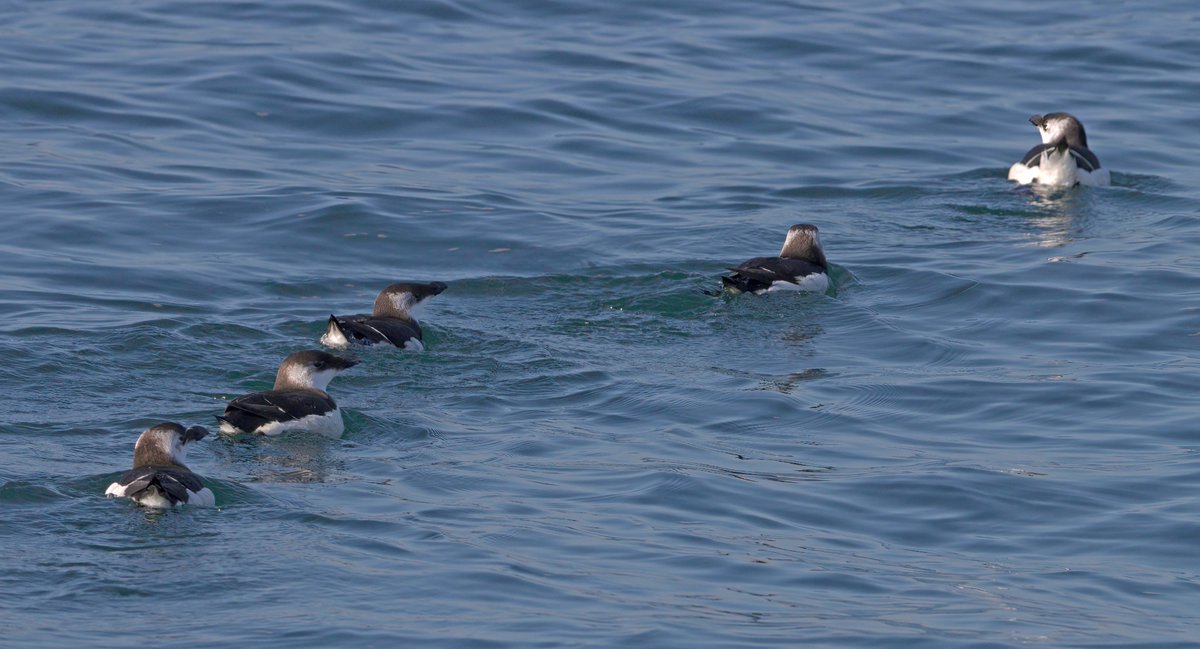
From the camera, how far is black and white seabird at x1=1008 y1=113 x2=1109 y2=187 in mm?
18734

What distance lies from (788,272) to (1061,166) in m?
4.88

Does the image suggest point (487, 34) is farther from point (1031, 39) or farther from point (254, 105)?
point (1031, 39)

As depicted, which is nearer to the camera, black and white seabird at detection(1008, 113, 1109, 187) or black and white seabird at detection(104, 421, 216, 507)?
black and white seabird at detection(104, 421, 216, 507)

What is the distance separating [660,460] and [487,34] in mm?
15484

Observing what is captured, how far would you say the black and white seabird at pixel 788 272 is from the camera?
15094mm

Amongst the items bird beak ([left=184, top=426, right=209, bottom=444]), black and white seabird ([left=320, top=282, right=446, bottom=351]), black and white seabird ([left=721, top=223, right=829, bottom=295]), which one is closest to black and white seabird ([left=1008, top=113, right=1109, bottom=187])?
black and white seabird ([left=721, top=223, right=829, bottom=295])

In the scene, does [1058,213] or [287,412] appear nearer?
[287,412]

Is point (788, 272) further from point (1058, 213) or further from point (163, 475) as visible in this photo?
point (163, 475)

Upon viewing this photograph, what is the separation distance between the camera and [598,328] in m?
14.3

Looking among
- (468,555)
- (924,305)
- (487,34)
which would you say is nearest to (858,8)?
(487,34)

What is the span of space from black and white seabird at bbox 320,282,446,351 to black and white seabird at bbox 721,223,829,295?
263 centimetres

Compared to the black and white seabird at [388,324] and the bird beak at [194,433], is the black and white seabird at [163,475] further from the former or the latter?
the black and white seabird at [388,324]

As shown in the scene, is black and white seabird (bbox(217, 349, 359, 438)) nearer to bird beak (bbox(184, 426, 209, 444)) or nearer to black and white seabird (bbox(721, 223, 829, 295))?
bird beak (bbox(184, 426, 209, 444))

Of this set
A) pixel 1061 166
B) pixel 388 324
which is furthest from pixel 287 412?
pixel 1061 166
